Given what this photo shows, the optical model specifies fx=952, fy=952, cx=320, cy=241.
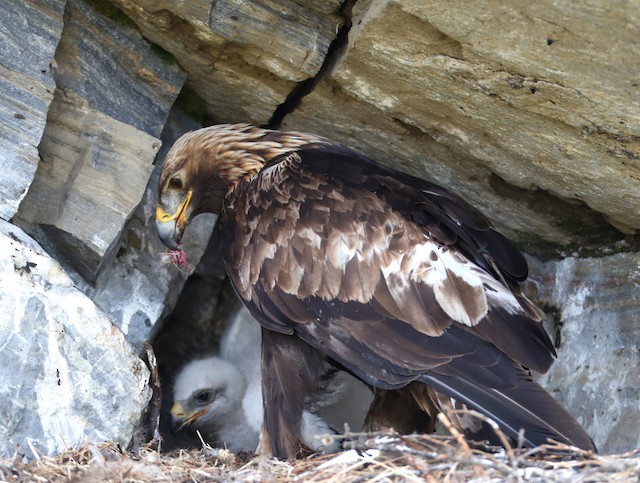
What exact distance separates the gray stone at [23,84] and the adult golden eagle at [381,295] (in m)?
0.77

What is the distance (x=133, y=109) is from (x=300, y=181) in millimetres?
1145

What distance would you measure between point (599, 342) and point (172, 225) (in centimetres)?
227

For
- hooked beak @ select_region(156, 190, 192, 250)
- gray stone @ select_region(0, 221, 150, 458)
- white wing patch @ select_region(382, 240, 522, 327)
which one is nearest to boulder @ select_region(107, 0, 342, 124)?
hooked beak @ select_region(156, 190, 192, 250)

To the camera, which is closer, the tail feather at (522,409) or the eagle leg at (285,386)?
the tail feather at (522,409)

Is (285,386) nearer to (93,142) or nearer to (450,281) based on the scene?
(450,281)

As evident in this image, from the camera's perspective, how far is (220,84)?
521cm

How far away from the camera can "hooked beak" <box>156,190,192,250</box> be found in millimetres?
4848

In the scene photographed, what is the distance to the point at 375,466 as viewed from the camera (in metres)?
3.53

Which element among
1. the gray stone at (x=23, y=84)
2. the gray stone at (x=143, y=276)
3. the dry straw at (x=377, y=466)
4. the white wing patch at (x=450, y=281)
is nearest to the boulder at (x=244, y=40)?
the gray stone at (x=23, y=84)

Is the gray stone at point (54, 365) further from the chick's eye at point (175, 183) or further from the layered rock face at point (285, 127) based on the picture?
the chick's eye at point (175, 183)

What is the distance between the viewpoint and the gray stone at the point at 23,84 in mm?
4488

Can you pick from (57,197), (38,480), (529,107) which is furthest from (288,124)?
(38,480)

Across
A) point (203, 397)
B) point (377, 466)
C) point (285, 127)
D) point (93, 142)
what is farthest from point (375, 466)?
→ point (285, 127)

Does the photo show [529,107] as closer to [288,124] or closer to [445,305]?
[445,305]
